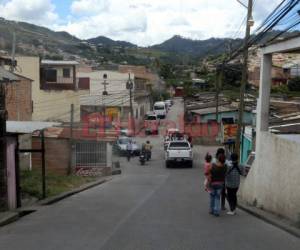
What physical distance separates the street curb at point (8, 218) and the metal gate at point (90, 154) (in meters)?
24.1

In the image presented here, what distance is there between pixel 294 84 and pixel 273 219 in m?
59.4

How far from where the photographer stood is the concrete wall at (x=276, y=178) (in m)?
13.1

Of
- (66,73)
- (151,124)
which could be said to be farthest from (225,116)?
(66,73)

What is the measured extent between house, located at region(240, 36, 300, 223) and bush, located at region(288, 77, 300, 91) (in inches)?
2067

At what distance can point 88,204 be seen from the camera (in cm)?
1956

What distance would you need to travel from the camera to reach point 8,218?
15.3m

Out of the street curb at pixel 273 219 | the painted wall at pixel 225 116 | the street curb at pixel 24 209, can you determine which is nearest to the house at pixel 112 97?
the painted wall at pixel 225 116

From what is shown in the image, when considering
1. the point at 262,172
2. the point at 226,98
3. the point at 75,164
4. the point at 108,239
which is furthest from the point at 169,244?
the point at 226,98

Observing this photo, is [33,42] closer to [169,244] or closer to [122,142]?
[122,142]

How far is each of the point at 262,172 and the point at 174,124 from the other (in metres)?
69.3

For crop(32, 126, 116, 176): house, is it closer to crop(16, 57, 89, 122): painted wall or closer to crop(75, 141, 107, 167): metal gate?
crop(75, 141, 107, 167): metal gate

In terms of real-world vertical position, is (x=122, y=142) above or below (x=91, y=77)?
below

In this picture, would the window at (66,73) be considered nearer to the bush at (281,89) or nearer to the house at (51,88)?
the house at (51,88)

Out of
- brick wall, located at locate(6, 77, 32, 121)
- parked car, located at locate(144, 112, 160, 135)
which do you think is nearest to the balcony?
parked car, located at locate(144, 112, 160, 135)
